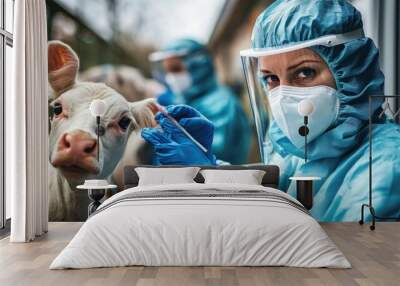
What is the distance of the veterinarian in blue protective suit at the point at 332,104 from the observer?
25.1 ft

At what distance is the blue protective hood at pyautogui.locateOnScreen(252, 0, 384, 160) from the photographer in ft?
25.1

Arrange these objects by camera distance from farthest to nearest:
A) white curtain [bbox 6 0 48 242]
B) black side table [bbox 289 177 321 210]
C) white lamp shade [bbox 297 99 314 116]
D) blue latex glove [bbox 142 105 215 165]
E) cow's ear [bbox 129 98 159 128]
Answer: cow's ear [bbox 129 98 159 128] < blue latex glove [bbox 142 105 215 165] < white lamp shade [bbox 297 99 314 116] < black side table [bbox 289 177 321 210] < white curtain [bbox 6 0 48 242]

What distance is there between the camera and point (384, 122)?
7.72 meters

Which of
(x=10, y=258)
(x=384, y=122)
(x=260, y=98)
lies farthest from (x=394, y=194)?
(x=10, y=258)

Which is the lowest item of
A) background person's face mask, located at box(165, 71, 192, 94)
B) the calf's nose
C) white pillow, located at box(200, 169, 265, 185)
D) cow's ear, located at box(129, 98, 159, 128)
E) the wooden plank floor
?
the wooden plank floor

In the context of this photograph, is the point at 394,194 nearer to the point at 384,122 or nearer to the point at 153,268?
the point at 384,122

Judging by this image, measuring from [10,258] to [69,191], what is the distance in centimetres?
283

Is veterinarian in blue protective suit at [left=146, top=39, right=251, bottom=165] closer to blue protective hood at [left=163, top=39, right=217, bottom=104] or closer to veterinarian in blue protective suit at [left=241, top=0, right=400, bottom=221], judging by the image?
blue protective hood at [left=163, top=39, right=217, bottom=104]

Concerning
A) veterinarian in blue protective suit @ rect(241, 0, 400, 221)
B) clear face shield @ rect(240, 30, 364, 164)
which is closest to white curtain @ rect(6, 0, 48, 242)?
clear face shield @ rect(240, 30, 364, 164)

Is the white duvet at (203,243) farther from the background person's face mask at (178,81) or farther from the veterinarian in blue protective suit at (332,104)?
the background person's face mask at (178,81)

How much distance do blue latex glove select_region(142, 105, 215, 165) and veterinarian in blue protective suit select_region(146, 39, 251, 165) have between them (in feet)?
0.13

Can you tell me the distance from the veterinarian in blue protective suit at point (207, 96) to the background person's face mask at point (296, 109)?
0.47m

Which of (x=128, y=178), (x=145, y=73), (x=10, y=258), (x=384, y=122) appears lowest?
(x=10, y=258)

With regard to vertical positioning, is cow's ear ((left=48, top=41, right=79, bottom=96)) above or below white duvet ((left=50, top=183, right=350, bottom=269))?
above
